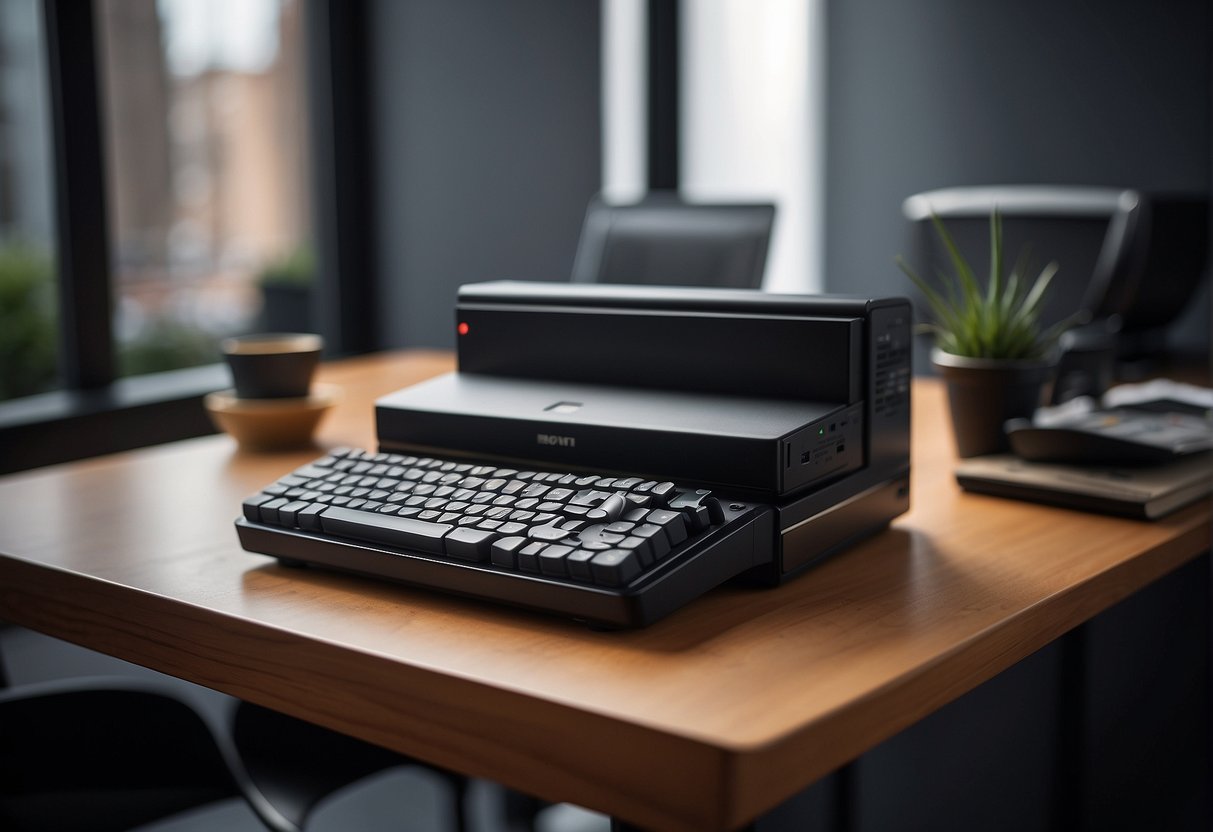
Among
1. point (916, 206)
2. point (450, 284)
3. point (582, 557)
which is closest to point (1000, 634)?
point (582, 557)

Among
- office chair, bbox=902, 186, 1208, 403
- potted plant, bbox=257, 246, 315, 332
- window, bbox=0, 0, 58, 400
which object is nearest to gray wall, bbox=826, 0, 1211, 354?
office chair, bbox=902, 186, 1208, 403

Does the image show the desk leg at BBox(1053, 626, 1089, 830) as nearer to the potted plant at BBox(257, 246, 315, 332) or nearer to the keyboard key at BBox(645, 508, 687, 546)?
the keyboard key at BBox(645, 508, 687, 546)

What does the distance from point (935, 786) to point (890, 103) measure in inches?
76.4

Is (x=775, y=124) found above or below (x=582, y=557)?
above

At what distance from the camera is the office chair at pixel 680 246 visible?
4.77 ft

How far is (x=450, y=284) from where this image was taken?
333 cm

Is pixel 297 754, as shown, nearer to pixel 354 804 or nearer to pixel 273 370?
pixel 273 370

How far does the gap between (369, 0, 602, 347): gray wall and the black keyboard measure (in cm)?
219

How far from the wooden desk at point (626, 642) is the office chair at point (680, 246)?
0.45m

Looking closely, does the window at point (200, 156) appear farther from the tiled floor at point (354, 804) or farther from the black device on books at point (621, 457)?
the black device on books at point (621, 457)

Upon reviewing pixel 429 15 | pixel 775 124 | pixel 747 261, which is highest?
pixel 429 15

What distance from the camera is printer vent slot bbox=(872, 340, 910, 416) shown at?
0.97 metres

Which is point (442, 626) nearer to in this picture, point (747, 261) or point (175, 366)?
point (747, 261)

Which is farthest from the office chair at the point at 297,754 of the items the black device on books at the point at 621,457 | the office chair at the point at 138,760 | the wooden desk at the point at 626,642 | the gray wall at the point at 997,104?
the gray wall at the point at 997,104
